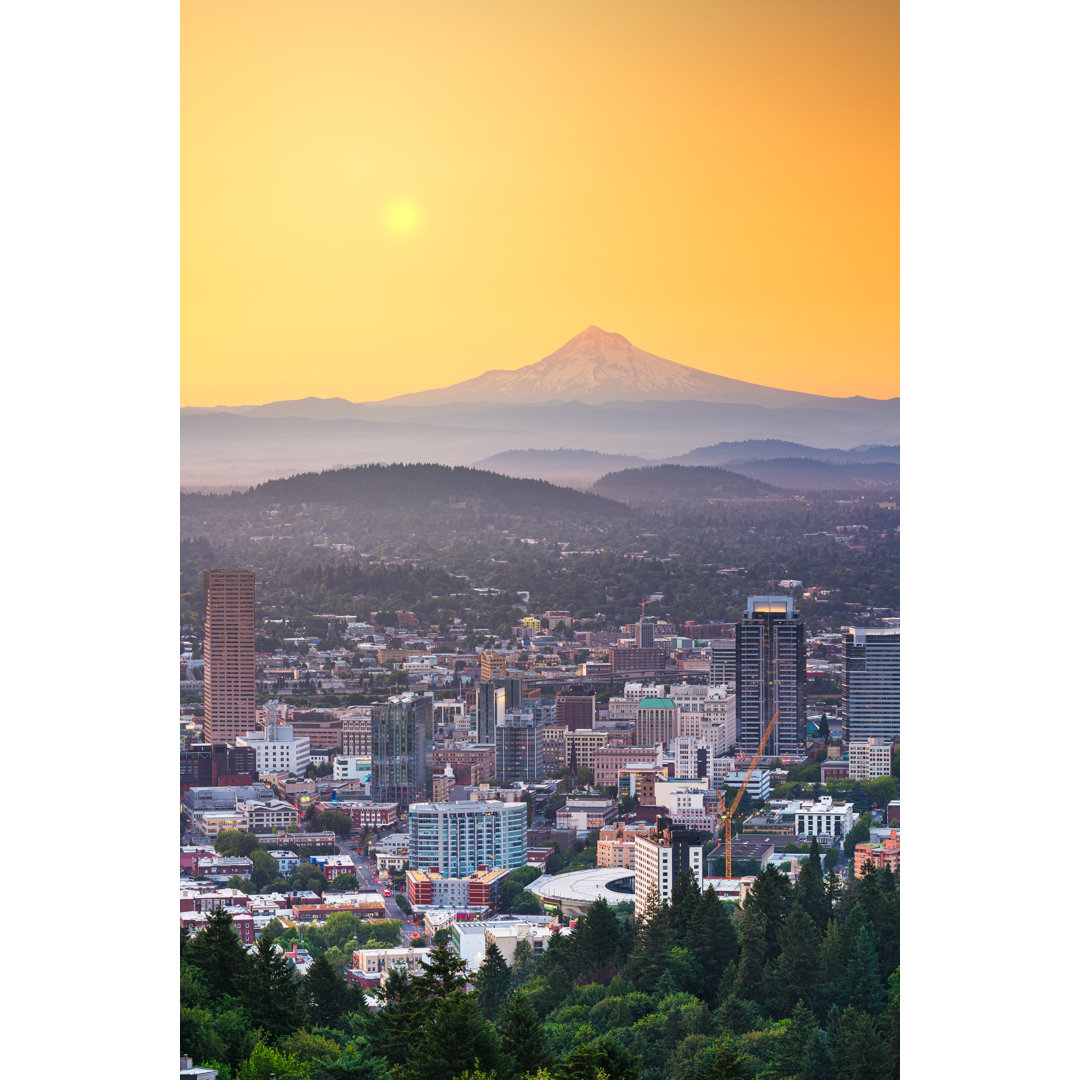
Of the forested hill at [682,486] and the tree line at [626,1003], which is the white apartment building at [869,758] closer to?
the tree line at [626,1003]

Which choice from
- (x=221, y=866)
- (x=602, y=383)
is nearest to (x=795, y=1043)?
(x=221, y=866)

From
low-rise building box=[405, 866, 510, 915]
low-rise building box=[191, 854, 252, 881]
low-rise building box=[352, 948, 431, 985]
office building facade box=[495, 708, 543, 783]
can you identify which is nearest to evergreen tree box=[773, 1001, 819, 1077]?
low-rise building box=[352, 948, 431, 985]
